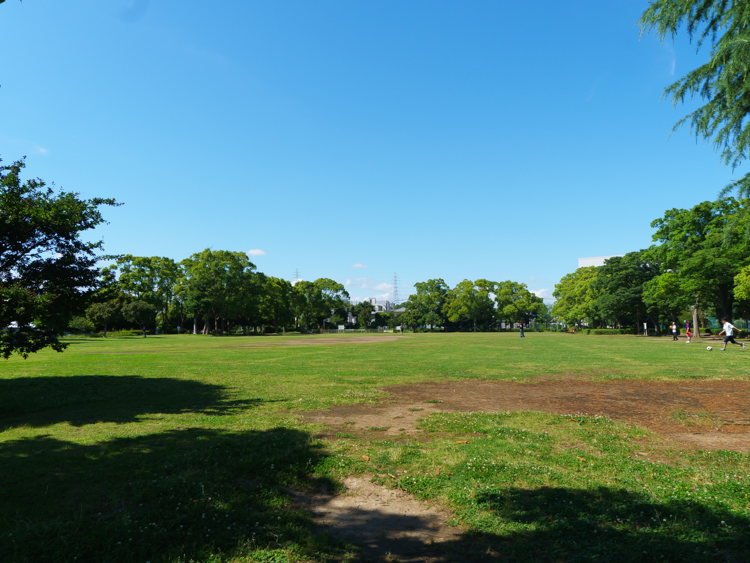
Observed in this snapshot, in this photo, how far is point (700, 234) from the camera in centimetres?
4981

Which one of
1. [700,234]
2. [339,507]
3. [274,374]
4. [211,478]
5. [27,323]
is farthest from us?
[700,234]

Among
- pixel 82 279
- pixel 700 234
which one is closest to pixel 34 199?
pixel 82 279

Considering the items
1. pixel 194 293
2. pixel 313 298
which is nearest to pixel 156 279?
pixel 194 293

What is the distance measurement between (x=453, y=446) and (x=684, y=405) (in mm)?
7109

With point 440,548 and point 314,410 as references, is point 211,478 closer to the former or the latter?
point 440,548

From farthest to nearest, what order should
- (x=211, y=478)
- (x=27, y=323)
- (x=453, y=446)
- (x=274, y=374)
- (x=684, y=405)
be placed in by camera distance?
(x=274, y=374), (x=684, y=405), (x=27, y=323), (x=453, y=446), (x=211, y=478)

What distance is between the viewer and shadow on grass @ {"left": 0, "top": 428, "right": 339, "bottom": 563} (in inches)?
162

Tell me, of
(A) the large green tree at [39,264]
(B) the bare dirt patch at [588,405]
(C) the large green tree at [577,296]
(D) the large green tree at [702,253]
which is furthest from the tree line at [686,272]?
(A) the large green tree at [39,264]

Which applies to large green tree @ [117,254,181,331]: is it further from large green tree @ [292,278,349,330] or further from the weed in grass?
the weed in grass

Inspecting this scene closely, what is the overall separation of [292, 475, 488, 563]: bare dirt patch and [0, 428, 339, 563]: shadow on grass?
33 centimetres

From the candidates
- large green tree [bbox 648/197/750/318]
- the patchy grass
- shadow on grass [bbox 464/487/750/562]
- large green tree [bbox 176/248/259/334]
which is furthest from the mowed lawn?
large green tree [bbox 176/248/259/334]

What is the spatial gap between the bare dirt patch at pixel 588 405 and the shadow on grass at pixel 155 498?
2.51 metres

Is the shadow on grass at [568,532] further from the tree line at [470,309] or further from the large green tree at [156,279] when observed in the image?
the tree line at [470,309]

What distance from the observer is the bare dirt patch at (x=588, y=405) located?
27.1 feet
